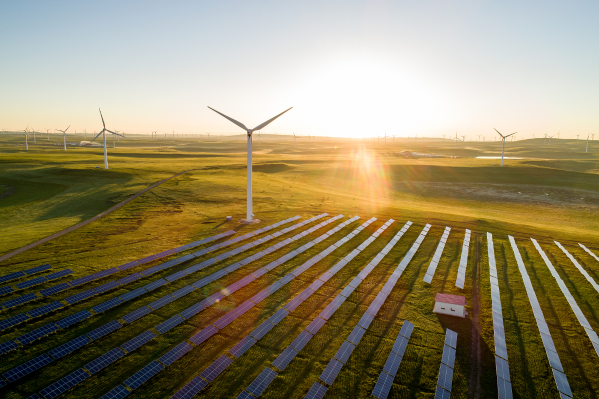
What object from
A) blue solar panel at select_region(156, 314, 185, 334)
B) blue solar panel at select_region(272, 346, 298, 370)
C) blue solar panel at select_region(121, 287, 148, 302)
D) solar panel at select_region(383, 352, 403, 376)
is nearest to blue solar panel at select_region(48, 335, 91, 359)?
blue solar panel at select_region(156, 314, 185, 334)

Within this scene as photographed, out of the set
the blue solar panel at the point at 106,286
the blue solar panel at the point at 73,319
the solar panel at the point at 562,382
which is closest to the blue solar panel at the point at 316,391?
the solar panel at the point at 562,382

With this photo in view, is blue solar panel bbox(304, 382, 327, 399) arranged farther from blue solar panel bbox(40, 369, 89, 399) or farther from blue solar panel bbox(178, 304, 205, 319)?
blue solar panel bbox(40, 369, 89, 399)

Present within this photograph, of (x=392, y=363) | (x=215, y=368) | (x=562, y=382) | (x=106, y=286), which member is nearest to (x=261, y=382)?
(x=215, y=368)

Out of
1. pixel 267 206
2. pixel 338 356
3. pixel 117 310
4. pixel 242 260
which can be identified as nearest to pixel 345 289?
pixel 338 356

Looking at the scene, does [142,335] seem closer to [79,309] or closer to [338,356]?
A: [79,309]

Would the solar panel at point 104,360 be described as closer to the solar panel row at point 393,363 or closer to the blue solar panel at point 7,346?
the blue solar panel at point 7,346

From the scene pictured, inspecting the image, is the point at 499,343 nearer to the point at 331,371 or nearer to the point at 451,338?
the point at 451,338
